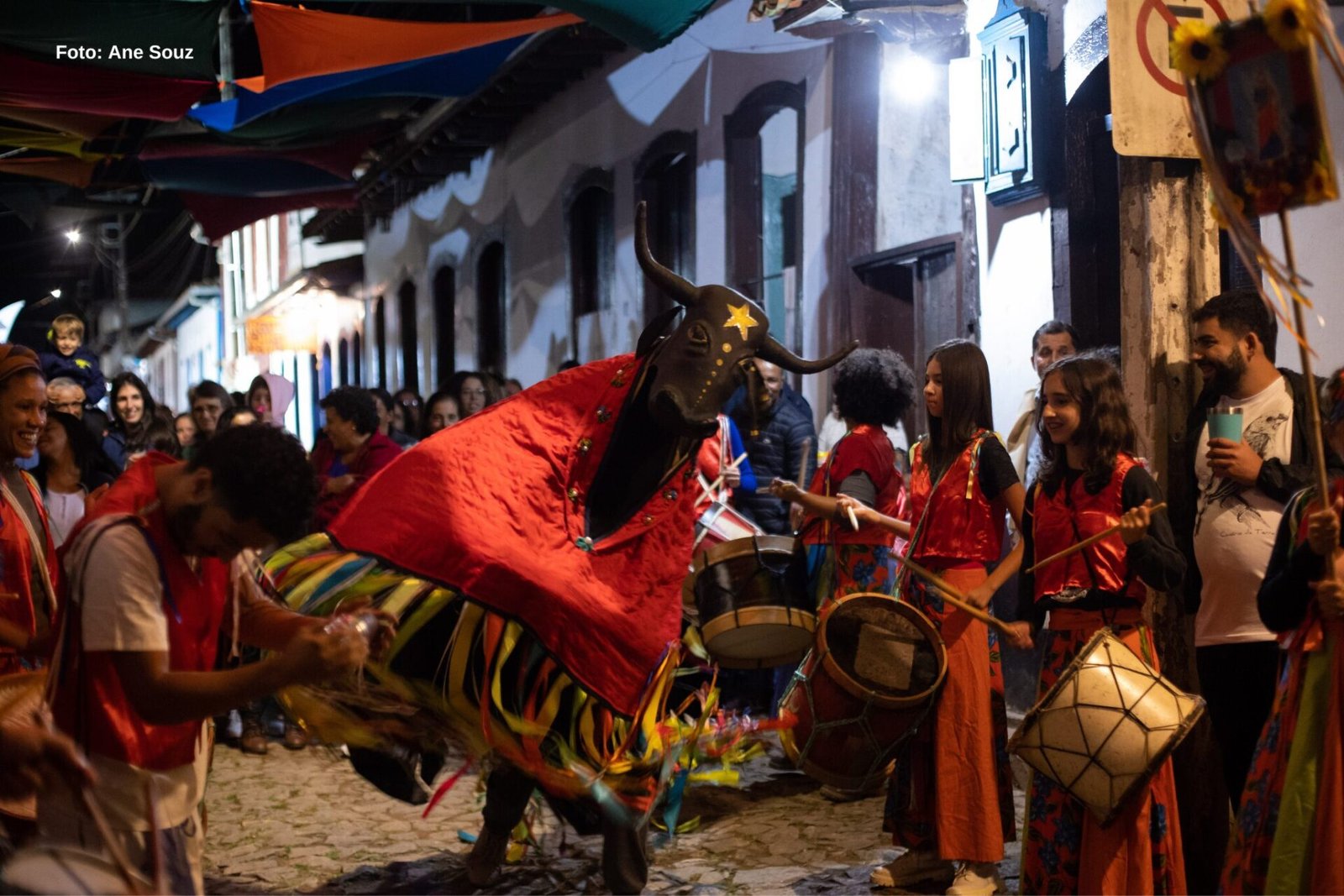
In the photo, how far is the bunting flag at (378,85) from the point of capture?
1218cm

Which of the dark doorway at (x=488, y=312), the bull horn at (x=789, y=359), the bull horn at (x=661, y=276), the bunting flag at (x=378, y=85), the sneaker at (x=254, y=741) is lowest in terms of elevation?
the sneaker at (x=254, y=741)

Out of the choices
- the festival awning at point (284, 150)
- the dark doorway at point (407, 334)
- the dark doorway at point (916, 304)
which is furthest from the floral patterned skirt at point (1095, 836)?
the dark doorway at point (407, 334)

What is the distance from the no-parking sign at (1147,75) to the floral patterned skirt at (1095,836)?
172cm

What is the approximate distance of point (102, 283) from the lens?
1991 inches

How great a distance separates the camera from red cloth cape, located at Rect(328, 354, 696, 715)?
4.62 m

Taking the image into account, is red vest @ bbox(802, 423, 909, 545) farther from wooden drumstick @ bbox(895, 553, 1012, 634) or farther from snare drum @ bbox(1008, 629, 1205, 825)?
snare drum @ bbox(1008, 629, 1205, 825)

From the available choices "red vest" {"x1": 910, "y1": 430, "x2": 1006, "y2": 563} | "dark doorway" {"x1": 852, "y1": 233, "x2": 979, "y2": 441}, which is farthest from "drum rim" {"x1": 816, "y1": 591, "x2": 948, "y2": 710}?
"dark doorway" {"x1": 852, "y1": 233, "x2": 979, "y2": 441}

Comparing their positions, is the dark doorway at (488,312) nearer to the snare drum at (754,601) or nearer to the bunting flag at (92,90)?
the bunting flag at (92,90)

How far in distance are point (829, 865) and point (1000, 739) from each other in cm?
92

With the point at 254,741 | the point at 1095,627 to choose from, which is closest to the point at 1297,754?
the point at 1095,627

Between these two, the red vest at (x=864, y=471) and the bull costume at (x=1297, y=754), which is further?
the red vest at (x=864, y=471)

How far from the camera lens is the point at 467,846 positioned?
5934 mm

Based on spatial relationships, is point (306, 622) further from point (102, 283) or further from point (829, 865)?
point (102, 283)

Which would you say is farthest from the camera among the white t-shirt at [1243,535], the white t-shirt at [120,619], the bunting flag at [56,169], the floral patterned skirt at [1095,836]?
the bunting flag at [56,169]
